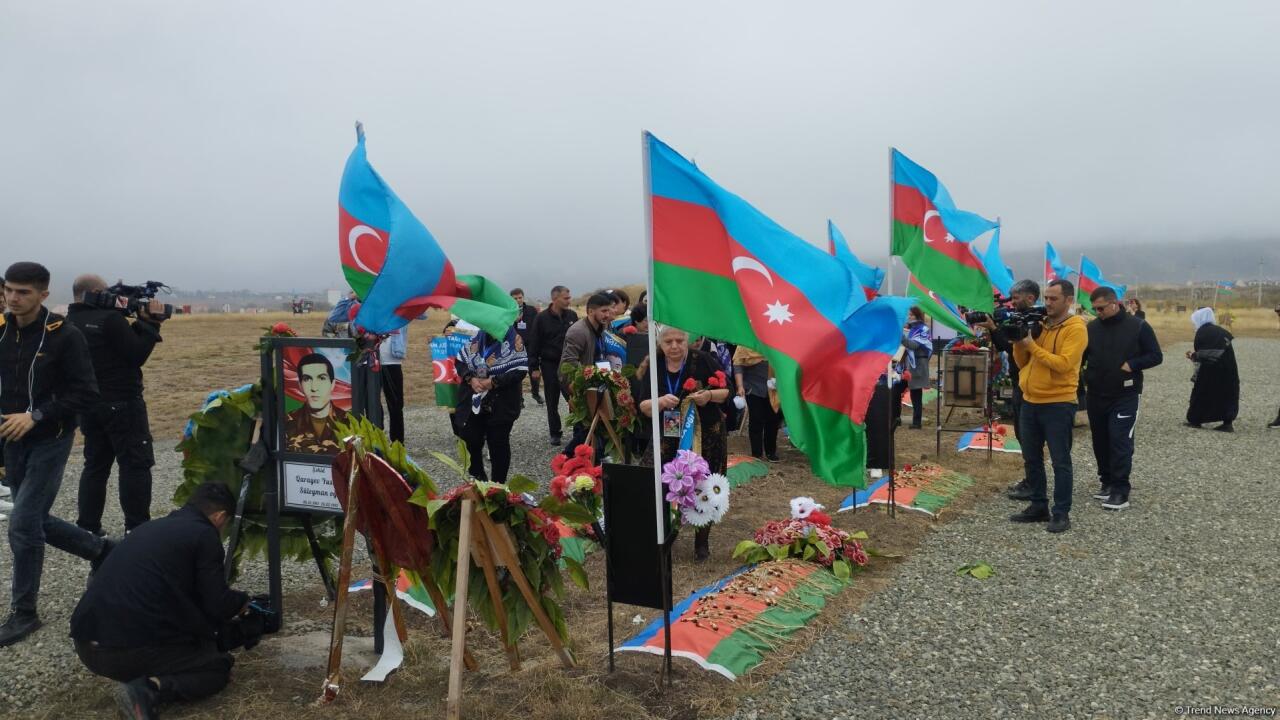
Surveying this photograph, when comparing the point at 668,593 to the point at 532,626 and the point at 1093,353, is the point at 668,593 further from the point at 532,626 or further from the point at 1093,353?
the point at 1093,353

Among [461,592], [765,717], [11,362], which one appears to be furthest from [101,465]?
[765,717]

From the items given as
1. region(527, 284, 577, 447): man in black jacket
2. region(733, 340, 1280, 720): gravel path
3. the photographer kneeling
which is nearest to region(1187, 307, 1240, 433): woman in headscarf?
region(733, 340, 1280, 720): gravel path

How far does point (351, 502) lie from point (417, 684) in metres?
1.14

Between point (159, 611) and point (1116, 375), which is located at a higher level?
point (1116, 375)

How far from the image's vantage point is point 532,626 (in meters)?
5.34

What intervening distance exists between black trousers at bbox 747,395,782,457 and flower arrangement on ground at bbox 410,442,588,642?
663 centimetres

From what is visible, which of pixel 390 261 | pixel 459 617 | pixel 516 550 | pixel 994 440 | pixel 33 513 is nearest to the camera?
pixel 459 617

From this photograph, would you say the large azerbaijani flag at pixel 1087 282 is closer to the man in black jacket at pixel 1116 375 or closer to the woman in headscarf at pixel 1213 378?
the woman in headscarf at pixel 1213 378

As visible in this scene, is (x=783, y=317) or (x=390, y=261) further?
(x=390, y=261)

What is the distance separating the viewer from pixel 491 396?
785cm

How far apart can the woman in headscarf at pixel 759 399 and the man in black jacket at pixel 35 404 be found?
6893 mm

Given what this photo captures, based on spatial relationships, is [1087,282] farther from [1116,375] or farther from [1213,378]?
[1116,375]

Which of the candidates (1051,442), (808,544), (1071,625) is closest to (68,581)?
(808,544)

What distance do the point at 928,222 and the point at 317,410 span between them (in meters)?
6.70
